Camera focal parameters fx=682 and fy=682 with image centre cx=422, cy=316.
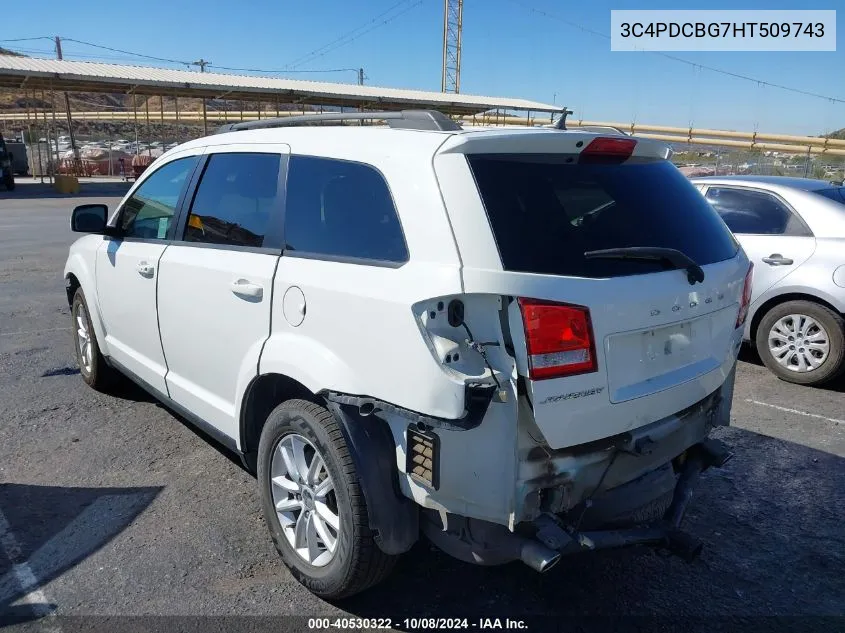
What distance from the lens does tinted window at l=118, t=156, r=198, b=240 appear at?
3945 mm

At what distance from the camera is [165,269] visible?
12.3 ft

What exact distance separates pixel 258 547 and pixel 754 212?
525 centimetres

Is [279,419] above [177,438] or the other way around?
above

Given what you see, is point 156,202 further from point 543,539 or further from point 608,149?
point 543,539

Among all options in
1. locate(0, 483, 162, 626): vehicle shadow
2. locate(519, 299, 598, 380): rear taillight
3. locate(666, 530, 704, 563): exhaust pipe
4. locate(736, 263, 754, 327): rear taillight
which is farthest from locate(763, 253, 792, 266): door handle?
locate(0, 483, 162, 626): vehicle shadow

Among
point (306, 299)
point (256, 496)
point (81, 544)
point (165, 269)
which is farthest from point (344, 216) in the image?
point (81, 544)

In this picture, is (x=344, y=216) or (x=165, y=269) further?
(x=165, y=269)

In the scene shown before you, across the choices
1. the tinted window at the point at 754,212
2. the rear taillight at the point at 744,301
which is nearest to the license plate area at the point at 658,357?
the rear taillight at the point at 744,301

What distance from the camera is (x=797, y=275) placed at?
226 inches

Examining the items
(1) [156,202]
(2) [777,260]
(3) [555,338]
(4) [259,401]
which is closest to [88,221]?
(1) [156,202]

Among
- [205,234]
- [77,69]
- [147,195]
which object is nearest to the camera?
[205,234]

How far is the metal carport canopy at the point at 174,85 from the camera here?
28.1 metres

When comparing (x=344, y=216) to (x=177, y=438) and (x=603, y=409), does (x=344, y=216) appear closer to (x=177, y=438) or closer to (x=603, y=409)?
(x=603, y=409)

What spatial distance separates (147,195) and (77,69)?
30682 mm
